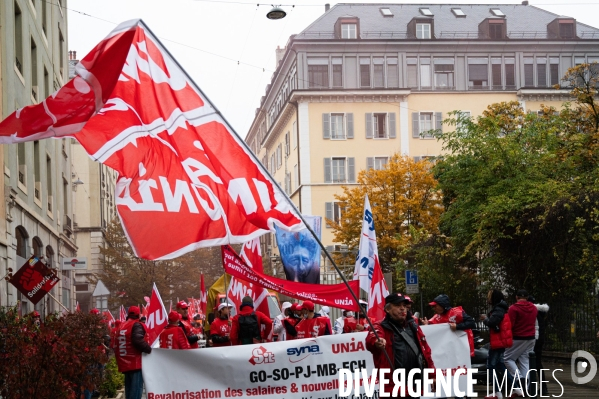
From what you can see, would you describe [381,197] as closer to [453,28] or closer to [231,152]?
[453,28]

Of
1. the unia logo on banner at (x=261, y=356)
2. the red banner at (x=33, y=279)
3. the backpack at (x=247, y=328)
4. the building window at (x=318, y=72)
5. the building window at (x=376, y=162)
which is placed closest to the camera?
the unia logo on banner at (x=261, y=356)

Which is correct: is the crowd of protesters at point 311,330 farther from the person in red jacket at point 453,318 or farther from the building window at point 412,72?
the building window at point 412,72

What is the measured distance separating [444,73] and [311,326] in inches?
2068

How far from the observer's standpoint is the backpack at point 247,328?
563 inches

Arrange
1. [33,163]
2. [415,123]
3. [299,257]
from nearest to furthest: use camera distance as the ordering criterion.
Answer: [299,257]
[33,163]
[415,123]

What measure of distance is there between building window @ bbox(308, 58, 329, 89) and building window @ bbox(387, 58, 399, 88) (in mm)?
4485

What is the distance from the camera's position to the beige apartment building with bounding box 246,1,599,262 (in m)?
63.5

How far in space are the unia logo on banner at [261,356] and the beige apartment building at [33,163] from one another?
12.8 meters

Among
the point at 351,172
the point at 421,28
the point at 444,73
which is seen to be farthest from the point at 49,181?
the point at 444,73

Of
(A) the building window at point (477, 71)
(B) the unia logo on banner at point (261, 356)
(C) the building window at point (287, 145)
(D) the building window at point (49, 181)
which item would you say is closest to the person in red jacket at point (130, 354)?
(B) the unia logo on banner at point (261, 356)

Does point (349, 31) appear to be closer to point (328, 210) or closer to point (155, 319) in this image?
point (328, 210)

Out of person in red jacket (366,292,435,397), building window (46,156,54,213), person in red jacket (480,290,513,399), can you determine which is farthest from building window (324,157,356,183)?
person in red jacket (366,292,435,397)

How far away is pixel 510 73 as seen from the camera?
213 ft

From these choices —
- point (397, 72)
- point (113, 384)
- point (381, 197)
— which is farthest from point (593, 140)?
point (397, 72)
